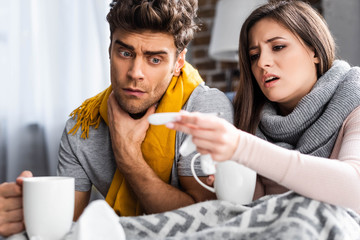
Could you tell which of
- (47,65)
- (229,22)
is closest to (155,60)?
(47,65)

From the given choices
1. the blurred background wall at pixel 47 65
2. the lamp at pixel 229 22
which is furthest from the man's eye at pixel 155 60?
the lamp at pixel 229 22

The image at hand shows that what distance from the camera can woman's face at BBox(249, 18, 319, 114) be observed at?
119 centimetres

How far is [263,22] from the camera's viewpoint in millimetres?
1248

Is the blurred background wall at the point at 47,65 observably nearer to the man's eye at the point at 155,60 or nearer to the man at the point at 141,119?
the man at the point at 141,119

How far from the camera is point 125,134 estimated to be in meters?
1.23

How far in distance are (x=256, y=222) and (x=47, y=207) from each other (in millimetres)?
368

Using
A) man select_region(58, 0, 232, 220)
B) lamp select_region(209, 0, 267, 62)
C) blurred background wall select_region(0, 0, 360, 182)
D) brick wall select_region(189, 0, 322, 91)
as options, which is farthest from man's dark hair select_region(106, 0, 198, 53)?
brick wall select_region(189, 0, 322, 91)

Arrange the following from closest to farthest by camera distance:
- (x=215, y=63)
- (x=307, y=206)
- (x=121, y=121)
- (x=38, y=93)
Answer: (x=307, y=206) < (x=121, y=121) < (x=38, y=93) < (x=215, y=63)

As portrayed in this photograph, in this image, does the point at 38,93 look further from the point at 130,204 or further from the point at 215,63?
the point at 215,63

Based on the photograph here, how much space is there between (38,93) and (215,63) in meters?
1.43

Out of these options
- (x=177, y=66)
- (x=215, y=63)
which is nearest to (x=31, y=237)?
(x=177, y=66)

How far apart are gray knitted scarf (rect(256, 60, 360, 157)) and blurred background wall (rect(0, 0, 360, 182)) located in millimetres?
1033

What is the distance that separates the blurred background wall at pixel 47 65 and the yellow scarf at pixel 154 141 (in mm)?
511

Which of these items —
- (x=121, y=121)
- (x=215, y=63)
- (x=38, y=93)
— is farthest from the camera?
(x=215, y=63)
